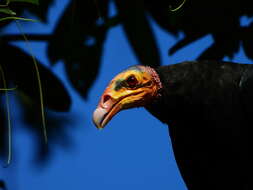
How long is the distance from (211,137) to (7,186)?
847 millimetres

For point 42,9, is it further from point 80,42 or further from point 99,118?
point 99,118

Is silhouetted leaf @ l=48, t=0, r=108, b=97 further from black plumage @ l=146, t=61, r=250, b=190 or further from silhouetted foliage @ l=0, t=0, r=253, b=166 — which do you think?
black plumage @ l=146, t=61, r=250, b=190

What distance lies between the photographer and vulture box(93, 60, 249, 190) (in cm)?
144

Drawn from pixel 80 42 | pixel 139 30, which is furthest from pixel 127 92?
pixel 80 42

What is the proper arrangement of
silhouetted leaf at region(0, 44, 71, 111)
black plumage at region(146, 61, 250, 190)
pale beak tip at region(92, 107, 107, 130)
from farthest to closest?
silhouetted leaf at region(0, 44, 71, 111)
black plumage at region(146, 61, 250, 190)
pale beak tip at region(92, 107, 107, 130)

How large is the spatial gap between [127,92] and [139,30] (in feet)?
1.98

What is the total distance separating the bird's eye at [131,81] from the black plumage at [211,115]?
7cm

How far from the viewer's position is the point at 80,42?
6.82 feet

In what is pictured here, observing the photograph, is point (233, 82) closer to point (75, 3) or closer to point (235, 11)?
point (235, 11)

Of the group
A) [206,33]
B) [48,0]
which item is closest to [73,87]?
[48,0]

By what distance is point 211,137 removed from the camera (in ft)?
4.82

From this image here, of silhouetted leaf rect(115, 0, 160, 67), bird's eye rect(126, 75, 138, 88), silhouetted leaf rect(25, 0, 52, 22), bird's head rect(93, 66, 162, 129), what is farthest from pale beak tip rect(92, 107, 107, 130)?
silhouetted leaf rect(25, 0, 52, 22)

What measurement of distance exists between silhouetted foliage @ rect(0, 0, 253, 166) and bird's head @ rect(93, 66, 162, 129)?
521 mm

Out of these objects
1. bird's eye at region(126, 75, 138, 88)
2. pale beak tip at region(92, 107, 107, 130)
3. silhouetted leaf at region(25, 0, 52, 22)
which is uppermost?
silhouetted leaf at region(25, 0, 52, 22)
